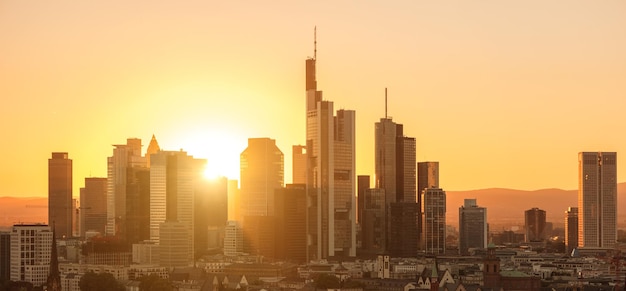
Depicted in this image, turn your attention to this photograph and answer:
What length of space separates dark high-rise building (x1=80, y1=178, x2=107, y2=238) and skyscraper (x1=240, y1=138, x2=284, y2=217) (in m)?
19.9

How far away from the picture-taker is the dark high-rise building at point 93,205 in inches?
6668

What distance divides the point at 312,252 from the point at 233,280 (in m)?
44.2

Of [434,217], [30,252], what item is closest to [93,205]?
[434,217]

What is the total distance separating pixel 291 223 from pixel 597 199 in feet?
197

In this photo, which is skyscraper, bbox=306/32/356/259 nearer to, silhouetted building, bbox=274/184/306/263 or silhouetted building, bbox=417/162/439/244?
silhouetted building, bbox=274/184/306/263

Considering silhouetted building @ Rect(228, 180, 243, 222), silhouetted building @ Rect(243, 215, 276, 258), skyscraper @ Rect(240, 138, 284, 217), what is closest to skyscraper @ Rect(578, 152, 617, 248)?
skyscraper @ Rect(240, 138, 284, 217)

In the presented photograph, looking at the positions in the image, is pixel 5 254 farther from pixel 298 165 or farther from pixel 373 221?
pixel 373 221

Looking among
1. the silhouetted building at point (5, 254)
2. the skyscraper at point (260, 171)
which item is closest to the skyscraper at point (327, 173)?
the skyscraper at point (260, 171)

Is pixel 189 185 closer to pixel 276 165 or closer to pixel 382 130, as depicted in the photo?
pixel 276 165

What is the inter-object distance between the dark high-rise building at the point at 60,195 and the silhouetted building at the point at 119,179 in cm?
549

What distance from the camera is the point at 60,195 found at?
158 m

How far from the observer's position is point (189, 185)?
15788 centimetres

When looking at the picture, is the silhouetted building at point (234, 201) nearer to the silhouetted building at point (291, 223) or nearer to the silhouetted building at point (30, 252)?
the silhouetted building at point (291, 223)

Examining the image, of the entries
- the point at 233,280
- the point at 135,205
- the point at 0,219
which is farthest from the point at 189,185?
the point at 233,280
